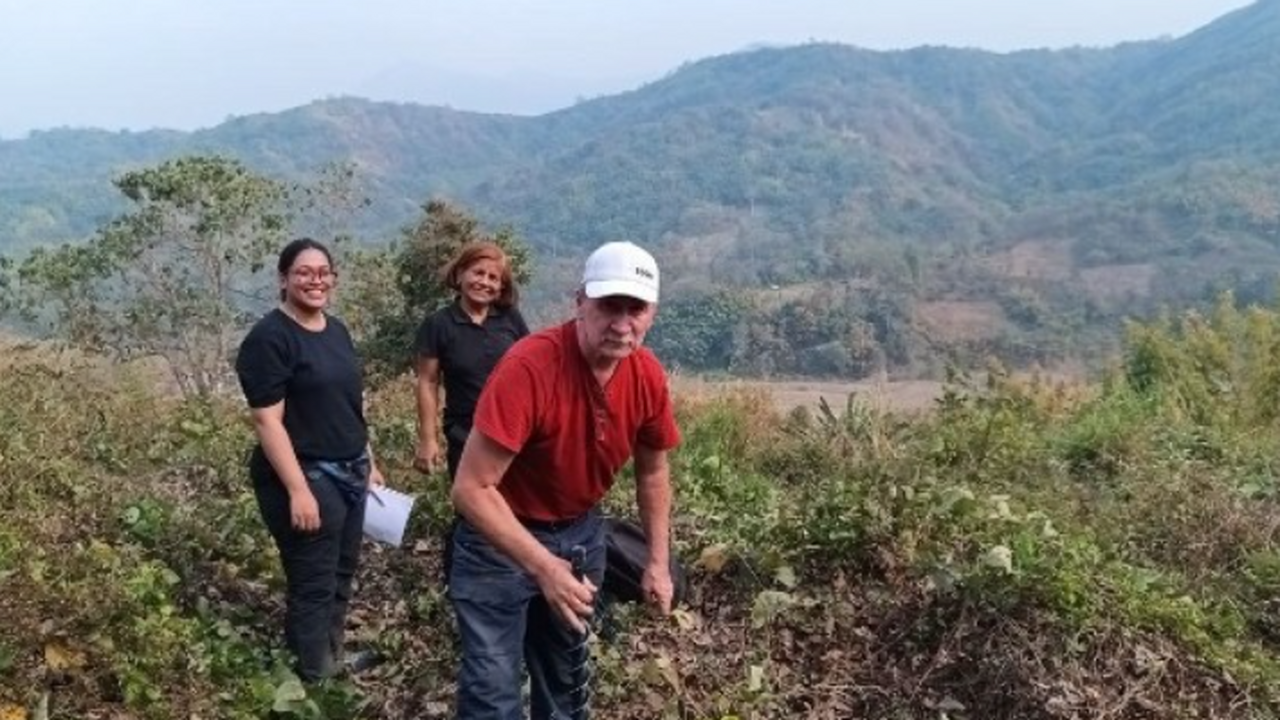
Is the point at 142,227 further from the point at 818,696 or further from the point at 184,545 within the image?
the point at 818,696

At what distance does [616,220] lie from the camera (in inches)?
4373

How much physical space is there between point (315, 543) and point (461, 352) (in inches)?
33.9

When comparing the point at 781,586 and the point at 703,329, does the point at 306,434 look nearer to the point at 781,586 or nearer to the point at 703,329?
the point at 781,586

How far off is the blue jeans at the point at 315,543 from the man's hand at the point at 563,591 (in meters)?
1.26

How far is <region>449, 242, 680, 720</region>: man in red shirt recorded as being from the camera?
251 centimetres

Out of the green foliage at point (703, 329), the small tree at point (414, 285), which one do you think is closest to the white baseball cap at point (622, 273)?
the small tree at point (414, 285)

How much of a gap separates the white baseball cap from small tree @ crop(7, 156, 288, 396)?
17039 mm

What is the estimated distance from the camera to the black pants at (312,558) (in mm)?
3510

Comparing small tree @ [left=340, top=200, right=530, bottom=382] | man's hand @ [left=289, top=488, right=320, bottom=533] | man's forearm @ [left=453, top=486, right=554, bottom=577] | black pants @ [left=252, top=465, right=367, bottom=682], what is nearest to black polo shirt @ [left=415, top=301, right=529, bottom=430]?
black pants @ [left=252, top=465, right=367, bottom=682]

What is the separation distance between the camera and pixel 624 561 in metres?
3.07

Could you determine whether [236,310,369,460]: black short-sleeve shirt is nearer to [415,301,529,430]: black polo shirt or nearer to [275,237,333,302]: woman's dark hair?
[275,237,333,302]: woman's dark hair

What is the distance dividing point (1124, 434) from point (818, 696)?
379 centimetres

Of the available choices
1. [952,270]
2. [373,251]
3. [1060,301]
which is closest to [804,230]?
[952,270]

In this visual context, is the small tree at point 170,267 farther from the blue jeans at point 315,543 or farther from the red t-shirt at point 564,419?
the red t-shirt at point 564,419
